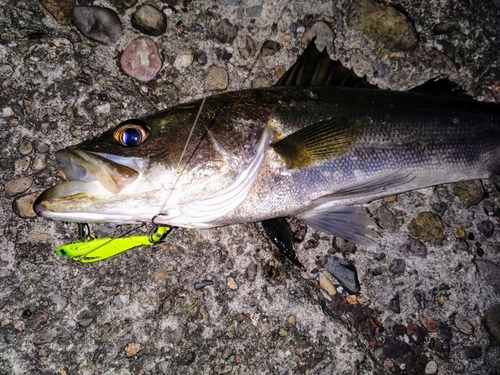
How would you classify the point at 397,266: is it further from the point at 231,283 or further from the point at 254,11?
the point at 254,11

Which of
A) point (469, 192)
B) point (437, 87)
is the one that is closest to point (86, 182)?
point (437, 87)

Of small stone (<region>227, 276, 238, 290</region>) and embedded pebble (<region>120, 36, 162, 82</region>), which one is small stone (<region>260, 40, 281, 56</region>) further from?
small stone (<region>227, 276, 238, 290</region>)

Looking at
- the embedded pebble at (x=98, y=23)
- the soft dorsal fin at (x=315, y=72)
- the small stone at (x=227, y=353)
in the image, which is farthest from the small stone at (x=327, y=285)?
the embedded pebble at (x=98, y=23)

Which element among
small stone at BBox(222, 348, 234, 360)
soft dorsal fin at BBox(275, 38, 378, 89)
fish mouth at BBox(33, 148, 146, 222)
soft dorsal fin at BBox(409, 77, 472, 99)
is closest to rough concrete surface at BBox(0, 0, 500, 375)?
small stone at BBox(222, 348, 234, 360)

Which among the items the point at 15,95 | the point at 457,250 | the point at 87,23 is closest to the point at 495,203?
the point at 457,250

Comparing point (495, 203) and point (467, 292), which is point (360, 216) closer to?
point (467, 292)

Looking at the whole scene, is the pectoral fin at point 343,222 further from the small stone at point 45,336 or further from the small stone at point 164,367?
the small stone at point 45,336
